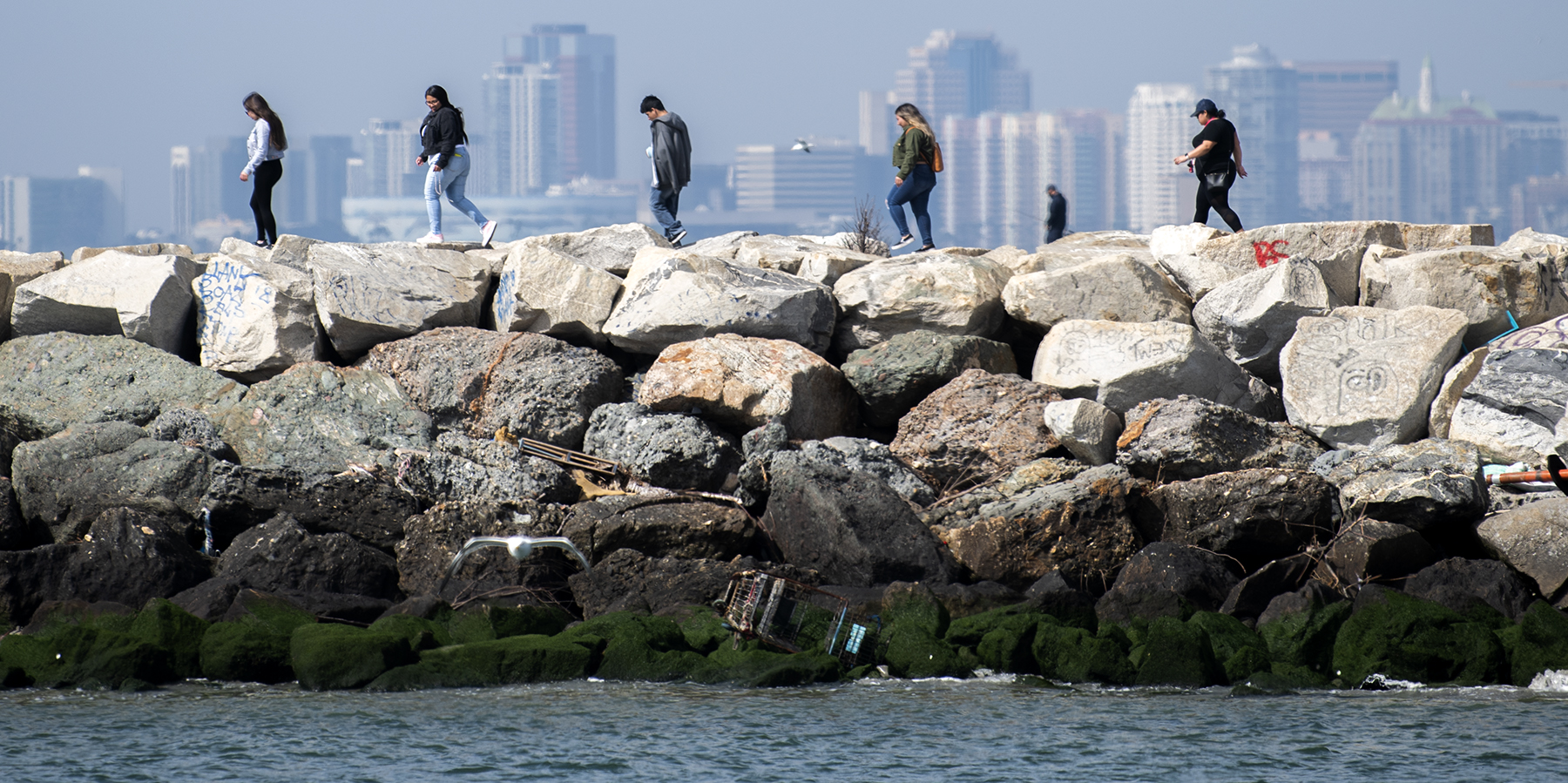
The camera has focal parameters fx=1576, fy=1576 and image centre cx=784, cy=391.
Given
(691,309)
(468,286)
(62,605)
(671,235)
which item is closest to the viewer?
(62,605)

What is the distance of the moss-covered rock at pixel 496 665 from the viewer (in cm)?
923

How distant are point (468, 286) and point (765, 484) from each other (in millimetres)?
4069

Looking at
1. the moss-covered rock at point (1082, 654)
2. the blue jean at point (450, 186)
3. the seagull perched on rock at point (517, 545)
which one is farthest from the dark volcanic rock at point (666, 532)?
the blue jean at point (450, 186)

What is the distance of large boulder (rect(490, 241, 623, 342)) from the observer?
13406mm

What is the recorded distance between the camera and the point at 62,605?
391 inches

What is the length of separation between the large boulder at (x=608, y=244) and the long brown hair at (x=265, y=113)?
2.32 m

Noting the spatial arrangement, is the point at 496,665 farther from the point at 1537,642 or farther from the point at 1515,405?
the point at 1515,405

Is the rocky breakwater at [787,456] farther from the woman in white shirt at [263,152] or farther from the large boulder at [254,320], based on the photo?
the woman in white shirt at [263,152]

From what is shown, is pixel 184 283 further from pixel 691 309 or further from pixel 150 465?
pixel 691 309

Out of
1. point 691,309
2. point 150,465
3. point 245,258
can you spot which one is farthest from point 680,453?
point 245,258

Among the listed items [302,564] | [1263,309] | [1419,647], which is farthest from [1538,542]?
[302,564]

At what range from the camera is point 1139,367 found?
12.0m

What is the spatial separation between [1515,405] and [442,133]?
9027mm

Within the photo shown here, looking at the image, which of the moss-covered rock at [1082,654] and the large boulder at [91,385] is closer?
the moss-covered rock at [1082,654]
